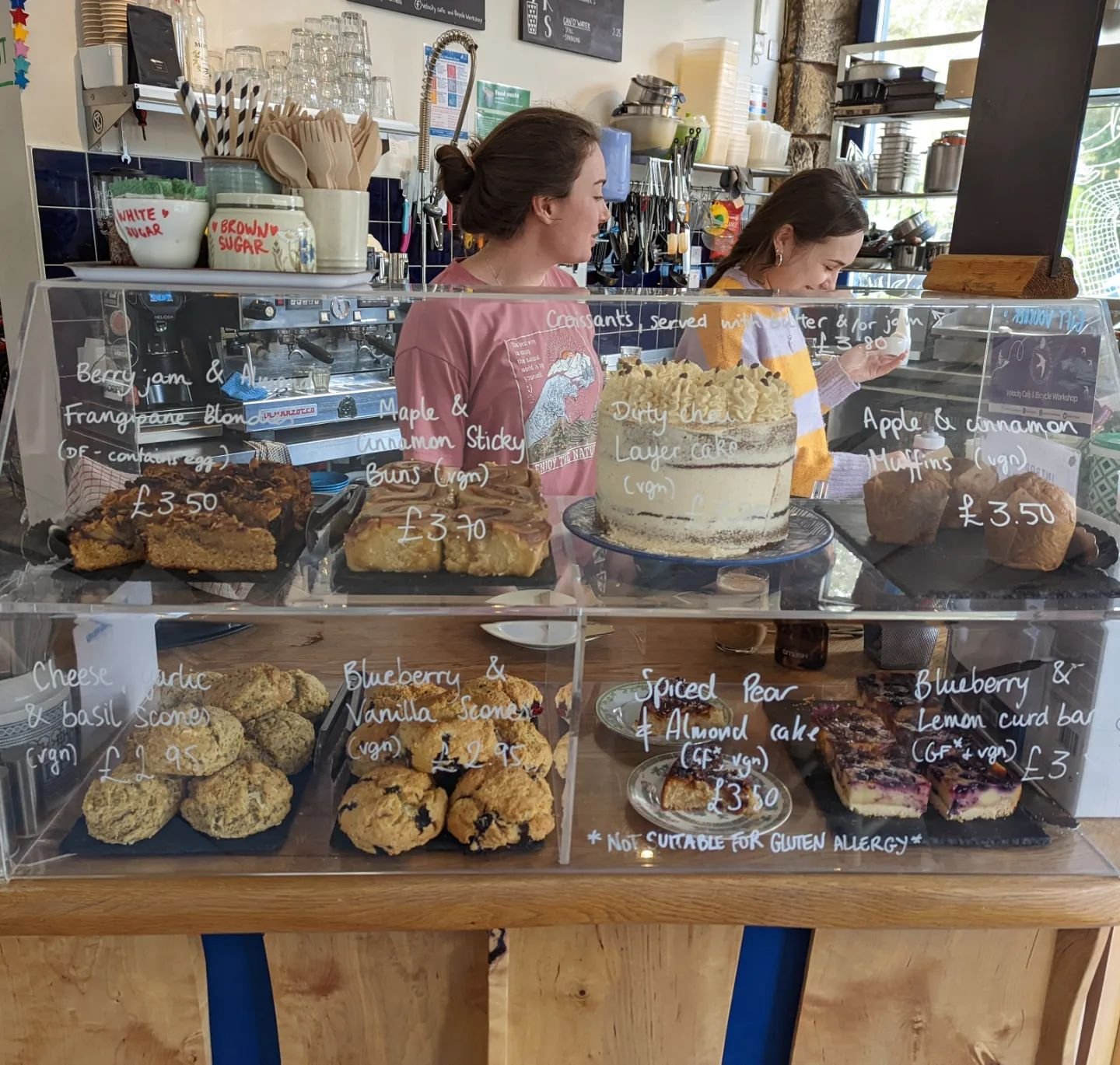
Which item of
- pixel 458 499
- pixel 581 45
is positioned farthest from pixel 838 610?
pixel 581 45

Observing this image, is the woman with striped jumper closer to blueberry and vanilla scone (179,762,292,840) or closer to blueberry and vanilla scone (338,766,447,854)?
blueberry and vanilla scone (338,766,447,854)

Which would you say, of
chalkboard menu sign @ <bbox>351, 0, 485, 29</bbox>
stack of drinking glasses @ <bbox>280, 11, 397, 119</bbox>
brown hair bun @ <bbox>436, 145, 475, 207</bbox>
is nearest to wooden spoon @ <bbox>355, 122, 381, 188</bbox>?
brown hair bun @ <bbox>436, 145, 475, 207</bbox>

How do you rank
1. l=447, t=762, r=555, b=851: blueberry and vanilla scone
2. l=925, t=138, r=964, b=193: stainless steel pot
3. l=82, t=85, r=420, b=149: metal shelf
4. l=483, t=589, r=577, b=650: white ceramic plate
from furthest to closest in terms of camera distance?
l=925, t=138, r=964, b=193: stainless steel pot → l=82, t=85, r=420, b=149: metal shelf → l=483, t=589, r=577, b=650: white ceramic plate → l=447, t=762, r=555, b=851: blueberry and vanilla scone

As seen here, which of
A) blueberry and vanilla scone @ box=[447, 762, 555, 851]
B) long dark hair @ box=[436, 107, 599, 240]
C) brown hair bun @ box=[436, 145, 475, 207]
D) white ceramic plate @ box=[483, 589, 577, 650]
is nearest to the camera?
blueberry and vanilla scone @ box=[447, 762, 555, 851]

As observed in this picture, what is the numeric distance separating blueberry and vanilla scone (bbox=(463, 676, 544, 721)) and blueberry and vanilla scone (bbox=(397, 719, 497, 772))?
0.03m

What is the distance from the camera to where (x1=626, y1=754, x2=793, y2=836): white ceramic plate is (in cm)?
119

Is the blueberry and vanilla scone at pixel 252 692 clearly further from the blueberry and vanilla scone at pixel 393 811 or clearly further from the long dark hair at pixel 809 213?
the long dark hair at pixel 809 213

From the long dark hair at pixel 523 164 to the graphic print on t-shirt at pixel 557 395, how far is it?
0.72 m

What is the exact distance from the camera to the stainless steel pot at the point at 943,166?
4.62m

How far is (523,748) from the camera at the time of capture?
3.93 feet

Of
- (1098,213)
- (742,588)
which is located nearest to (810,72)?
(1098,213)

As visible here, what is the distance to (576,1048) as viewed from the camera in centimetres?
123

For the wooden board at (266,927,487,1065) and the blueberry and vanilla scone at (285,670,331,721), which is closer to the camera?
the wooden board at (266,927,487,1065)

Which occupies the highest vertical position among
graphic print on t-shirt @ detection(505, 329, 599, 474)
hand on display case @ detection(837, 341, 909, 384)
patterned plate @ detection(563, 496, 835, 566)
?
hand on display case @ detection(837, 341, 909, 384)
